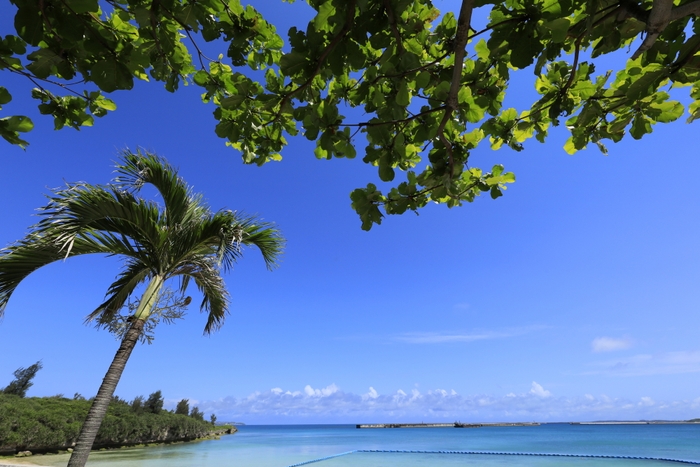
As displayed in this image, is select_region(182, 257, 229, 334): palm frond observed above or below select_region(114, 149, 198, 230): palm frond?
below

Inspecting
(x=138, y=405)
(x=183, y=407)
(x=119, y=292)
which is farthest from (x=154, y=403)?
(x=119, y=292)

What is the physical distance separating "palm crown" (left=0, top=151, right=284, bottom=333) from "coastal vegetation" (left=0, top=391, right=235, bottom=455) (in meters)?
5.50

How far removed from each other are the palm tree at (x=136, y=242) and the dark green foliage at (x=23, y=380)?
22333 millimetres

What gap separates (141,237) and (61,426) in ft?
42.2

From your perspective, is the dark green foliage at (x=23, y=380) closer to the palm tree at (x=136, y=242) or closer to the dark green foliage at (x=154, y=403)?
the dark green foliage at (x=154, y=403)

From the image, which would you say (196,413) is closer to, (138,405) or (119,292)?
(138,405)

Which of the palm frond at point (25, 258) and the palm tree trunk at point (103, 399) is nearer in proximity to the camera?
the palm tree trunk at point (103, 399)

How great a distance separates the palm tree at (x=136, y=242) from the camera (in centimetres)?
325

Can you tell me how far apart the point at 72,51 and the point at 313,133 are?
103 centimetres

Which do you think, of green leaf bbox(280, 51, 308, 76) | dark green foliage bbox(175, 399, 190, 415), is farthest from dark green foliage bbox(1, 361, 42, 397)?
green leaf bbox(280, 51, 308, 76)

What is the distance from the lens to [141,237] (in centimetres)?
370

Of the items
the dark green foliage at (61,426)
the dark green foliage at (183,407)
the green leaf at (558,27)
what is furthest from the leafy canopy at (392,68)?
the dark green foliage at (183,407)

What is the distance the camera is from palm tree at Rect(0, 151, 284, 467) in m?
3.25

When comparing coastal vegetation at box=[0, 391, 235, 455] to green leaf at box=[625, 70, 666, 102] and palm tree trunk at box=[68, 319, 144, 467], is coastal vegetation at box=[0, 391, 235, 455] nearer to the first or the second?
palm tree trunk at box=[68, 319, 144, 467]
